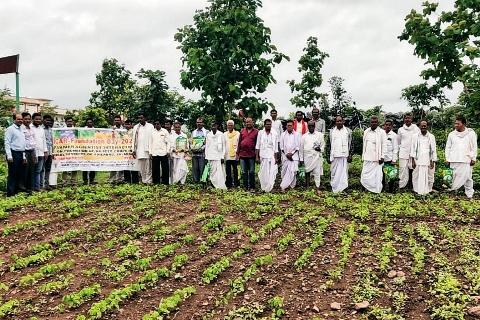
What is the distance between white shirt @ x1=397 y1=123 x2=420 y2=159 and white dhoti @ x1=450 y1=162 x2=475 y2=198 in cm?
110

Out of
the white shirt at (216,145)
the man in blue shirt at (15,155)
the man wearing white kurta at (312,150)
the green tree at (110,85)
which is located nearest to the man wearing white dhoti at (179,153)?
the white shirt at (216,145)

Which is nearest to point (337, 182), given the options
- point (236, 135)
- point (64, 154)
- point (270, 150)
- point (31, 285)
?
point (270, 150)

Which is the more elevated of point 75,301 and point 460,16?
point 460,16

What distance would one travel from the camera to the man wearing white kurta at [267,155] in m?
13.3

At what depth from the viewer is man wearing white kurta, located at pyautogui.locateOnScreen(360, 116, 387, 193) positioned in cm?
1320

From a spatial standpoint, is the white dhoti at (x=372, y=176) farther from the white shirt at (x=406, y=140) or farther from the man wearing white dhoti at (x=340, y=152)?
the white shirt at (x=406, y=140)

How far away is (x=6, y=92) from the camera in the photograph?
43.8 meters

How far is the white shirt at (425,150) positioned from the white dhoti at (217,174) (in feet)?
15.6

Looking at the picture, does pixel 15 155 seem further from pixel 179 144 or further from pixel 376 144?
pixel 376 144

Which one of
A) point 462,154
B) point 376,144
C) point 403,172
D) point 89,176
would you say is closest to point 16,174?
point 89,176

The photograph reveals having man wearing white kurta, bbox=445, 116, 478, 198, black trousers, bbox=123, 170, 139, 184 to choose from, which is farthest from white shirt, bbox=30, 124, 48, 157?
man wearing white kurta, bbox=445, 116, 478, 198

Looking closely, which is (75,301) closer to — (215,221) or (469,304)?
(215,221)

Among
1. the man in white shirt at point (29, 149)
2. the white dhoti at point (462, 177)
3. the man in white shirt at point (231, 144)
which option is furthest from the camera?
the man in white shirt at point (231, 144)

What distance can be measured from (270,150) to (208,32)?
3451 mm
